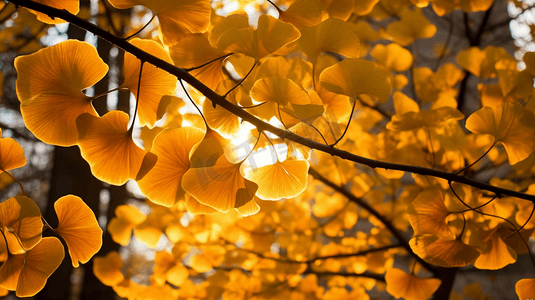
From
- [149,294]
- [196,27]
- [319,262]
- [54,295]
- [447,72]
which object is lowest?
[54,295]

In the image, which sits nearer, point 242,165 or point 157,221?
point 242,165

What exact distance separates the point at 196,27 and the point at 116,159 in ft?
0.37

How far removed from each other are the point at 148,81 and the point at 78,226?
122 mm

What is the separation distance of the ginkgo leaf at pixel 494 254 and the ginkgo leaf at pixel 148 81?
337 millimetres

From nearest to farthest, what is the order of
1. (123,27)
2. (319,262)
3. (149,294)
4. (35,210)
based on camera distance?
1. (35,210)
2. (149,294)
3. (319,262)
4. (123,27)

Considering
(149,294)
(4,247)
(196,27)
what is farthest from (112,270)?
(196,27)

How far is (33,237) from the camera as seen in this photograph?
22cm

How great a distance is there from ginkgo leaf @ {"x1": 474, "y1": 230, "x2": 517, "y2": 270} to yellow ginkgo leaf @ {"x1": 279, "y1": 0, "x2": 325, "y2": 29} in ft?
0.90

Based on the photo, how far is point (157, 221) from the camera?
0.74m

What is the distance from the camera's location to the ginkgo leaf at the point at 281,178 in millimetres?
258

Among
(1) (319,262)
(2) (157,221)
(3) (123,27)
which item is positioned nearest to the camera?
(2) (157,221)

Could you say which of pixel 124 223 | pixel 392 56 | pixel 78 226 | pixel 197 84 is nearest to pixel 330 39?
pixel 197 84

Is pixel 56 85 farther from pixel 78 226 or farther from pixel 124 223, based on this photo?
pixel 124 223

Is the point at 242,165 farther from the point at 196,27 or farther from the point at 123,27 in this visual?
the point at 123,27
